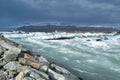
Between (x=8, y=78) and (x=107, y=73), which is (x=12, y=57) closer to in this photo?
(x=8, y=78)

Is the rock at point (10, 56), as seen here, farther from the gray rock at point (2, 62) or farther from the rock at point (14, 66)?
the rock at point (14, 66)

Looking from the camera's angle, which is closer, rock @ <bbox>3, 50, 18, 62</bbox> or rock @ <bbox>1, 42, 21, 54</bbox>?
rock @ <bbox>3, 50, 18, 62</bbox>

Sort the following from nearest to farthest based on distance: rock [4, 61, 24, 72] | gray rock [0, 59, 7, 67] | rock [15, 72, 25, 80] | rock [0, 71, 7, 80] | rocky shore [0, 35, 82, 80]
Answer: rock [15, 72, 25, 80], rock [0, 71, 7, 80], rocky shore [0, 35, 82, 80], rock [4, 61, 24, 72], gray rock [0, 59, 7, 67]

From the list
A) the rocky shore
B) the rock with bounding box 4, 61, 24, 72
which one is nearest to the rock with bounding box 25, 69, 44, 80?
the rocky shore

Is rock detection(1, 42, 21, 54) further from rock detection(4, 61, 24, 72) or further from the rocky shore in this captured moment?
rock detection(4, 61, 24, 72)

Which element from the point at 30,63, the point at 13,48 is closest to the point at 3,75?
the point at 30,63

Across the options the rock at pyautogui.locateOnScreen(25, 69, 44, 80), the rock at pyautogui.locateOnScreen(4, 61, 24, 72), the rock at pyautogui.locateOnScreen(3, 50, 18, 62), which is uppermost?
the rock at pyautogui.locateOnScreen(3, 50, 18, 62)

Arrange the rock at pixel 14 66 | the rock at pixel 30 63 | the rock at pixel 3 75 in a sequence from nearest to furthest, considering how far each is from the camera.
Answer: the rock at pixel 3 75, the rock at pixel 14 66, the rock at pixel 30 63

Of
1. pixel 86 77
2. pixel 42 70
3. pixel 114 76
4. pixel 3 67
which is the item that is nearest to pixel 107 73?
pixel 114 76

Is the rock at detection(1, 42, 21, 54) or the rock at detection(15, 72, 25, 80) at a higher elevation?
the rock at detection(1, 42, 21, 54)

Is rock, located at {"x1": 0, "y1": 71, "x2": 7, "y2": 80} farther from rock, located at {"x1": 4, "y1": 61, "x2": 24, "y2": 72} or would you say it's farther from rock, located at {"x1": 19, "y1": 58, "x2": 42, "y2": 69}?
rock, located at {"x1": 19, "y1": 58, "x2": 42, "y2": 69}

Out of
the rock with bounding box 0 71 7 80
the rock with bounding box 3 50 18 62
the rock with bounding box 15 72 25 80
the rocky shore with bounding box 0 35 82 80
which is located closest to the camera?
the rock with bounding box 15 72 25 80

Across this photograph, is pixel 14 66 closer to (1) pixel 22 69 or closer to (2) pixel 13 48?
(1) pixel 22 69

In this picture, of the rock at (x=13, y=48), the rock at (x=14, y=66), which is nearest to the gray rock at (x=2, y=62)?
the rock at (x=14, y=66)
